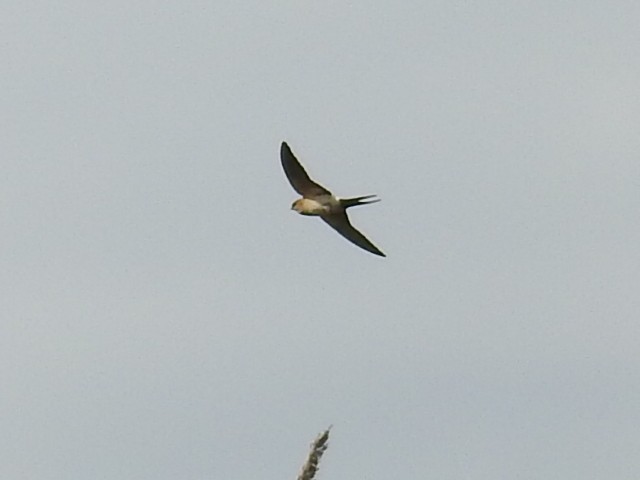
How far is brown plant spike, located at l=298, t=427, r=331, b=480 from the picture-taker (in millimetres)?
3891

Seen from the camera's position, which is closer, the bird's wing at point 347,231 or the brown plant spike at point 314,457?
the brown plant spike at point 314,457

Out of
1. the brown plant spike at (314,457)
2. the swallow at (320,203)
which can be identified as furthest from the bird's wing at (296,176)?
the brown plant spike at (314,457)

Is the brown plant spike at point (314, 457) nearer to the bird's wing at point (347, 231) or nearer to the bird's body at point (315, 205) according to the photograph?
the bird's body at point (315, 205)

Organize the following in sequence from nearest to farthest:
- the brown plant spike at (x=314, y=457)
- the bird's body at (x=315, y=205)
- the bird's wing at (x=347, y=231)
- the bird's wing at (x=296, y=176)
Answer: the brown plant spike at (x=314, y=457) < the bird's wing at (x=296, y=176) < the bird's body at (x=315, y=205) < the bird's wing at (x=347, y=231)

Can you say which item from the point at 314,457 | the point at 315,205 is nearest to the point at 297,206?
the point at 315,205

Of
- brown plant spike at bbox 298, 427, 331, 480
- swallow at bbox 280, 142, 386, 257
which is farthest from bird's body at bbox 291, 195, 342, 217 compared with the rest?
brown plant spike at bbox 298, 427, 331, 480

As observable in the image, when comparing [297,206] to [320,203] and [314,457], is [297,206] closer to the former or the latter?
[320,203]

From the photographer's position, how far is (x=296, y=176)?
15.8 metres

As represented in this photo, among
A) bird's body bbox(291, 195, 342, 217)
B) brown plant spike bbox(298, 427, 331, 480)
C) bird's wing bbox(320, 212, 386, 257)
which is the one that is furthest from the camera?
bird's wing bbox(320, 212, 386, 257)

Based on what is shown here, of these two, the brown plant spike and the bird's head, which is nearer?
the brown plant spike

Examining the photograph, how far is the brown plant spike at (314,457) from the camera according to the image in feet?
12.8

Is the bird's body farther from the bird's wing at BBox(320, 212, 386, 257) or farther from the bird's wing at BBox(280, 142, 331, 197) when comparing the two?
the bird's wing at BBox(320, 212, 386, 257)

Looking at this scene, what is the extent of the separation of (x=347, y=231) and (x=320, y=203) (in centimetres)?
122

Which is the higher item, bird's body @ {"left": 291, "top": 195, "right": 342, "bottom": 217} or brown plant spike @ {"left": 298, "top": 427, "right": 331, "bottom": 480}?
bird's body @ {"left": 291, "top": 195, "right": 342, "bottom": 217}
